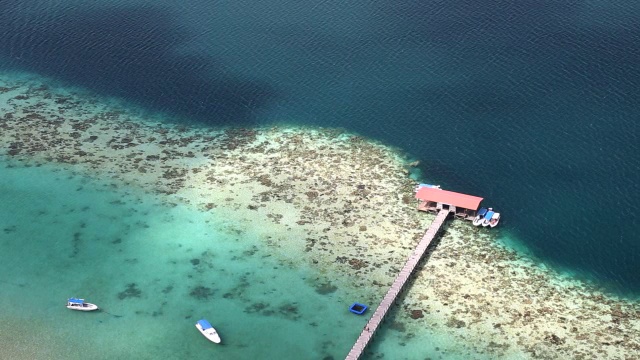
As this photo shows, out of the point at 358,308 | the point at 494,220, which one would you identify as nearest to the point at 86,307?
the point at 358,308

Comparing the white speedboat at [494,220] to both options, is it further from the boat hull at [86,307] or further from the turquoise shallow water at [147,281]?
the boat hull at [86,307]

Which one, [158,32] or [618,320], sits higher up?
[158,32]

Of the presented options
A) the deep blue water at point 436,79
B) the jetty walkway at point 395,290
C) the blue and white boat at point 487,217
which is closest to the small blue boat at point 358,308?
the jetty walkway at point 395,290

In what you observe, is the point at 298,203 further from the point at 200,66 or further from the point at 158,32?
Answer: the point at 158,32

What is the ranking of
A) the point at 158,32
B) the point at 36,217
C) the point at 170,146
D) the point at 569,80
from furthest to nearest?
the point at 158,32 → the point at 569,80 → the point at 170,146 → the point at 36,217

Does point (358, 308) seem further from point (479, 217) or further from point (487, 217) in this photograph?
point (487, 217)

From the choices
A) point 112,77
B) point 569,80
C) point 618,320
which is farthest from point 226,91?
point 618,320
